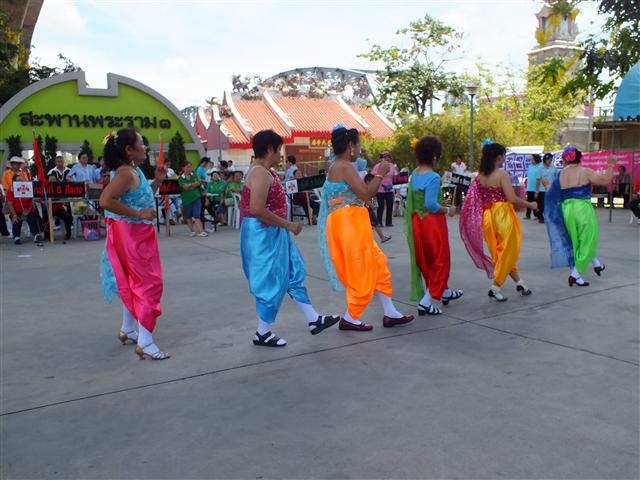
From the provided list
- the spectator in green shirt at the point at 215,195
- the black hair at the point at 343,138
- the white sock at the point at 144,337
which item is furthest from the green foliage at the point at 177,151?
the white sock at the point at 144,337

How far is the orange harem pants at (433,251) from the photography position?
573 centimetres

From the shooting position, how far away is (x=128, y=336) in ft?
16.7

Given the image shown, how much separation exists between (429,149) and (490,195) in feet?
3.68

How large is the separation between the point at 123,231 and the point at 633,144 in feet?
77.3

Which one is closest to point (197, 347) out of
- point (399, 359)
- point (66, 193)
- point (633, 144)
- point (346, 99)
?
point (399, 359)

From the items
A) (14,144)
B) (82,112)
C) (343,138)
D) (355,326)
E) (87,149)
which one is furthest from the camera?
(82,112)

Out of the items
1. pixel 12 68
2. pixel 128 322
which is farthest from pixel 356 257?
pixel 12 68

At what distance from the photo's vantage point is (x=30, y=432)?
3.40 metres

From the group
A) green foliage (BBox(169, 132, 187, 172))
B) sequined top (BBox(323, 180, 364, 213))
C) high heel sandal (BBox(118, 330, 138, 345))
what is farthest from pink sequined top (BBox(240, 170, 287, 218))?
green foliage (BBox(169, 132, 187, 172))

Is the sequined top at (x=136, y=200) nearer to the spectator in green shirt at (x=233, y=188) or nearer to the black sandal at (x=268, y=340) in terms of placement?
the black sandal at (x=268, y=340)

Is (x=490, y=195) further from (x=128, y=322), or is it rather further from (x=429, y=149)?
(x=128, y=322)

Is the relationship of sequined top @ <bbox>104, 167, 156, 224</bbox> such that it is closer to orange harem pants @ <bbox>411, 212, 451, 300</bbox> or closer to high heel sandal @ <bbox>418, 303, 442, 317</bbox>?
orange harem pants @ <bbox>411, 212, 451, 300</bbox>

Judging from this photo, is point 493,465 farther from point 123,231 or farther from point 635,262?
point 635,262

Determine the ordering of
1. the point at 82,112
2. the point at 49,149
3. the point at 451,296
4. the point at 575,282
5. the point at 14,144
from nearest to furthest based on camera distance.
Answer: the point at 451,296, the point at 575,282, the point at 14,144, the point at 49,149, the point at 82,112
